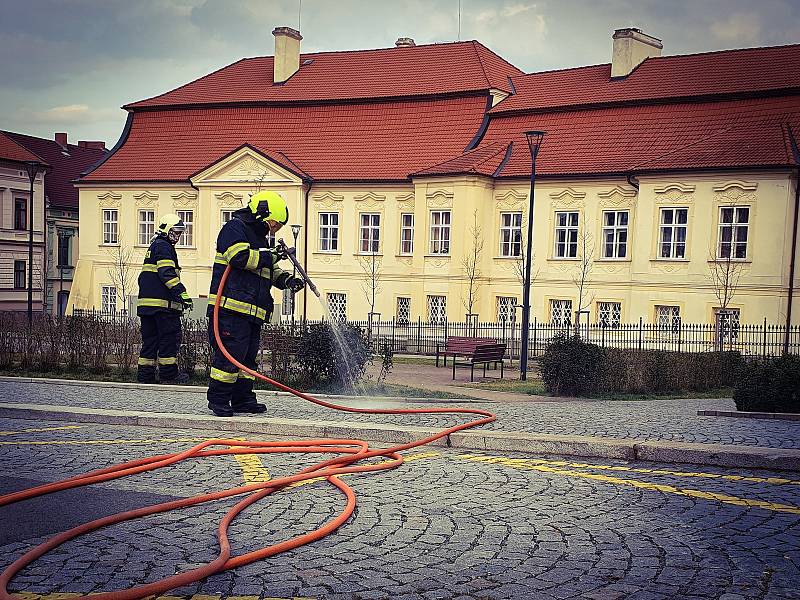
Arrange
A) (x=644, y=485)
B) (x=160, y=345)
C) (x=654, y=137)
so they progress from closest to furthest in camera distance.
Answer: (x=644, y=485) < (x=160, y=345) < (x=654, y=137)

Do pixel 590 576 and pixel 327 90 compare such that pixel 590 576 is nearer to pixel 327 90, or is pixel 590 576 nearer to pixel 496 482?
pixel 496 482

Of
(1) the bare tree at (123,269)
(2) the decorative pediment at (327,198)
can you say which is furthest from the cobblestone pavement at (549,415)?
(1) the bare tree at (123,269)

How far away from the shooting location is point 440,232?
1548 inches

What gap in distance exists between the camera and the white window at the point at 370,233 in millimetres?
41625

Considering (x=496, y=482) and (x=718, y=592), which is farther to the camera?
(x=496, y=482)

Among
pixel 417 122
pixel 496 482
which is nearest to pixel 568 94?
pixel 417 122

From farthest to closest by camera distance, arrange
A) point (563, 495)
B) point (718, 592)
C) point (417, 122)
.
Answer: point (417, 122)
point (563, 495)
point (718, 592)

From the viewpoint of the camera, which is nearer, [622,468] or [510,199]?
[622,468]

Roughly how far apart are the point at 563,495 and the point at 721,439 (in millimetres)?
3176

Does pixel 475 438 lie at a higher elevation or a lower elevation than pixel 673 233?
lower

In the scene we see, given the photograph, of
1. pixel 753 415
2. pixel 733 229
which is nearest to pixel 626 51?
pixel 733 229

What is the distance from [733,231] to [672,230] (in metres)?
2.22

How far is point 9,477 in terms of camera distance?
746cm

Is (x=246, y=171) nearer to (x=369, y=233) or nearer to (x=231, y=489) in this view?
(x=369, y=233)
